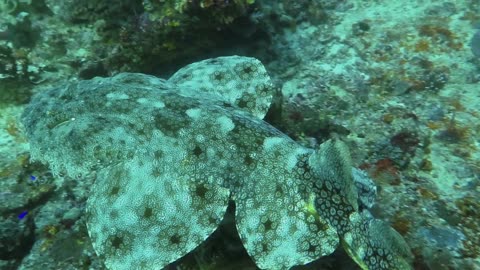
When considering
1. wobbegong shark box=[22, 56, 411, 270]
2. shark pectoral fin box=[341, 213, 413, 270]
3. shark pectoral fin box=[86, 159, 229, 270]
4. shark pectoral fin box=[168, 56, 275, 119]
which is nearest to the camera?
shark pectoral fin box=[341, 213, 413, 270]

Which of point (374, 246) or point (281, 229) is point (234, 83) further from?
Result: point (374, 246)

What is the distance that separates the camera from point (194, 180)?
4238 mm

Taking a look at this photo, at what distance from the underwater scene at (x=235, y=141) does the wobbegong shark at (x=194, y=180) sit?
15mm

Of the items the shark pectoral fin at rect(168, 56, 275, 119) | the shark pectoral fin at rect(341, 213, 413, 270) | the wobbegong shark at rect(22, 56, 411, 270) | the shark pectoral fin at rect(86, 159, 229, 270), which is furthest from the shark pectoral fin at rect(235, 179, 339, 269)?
the shark pectoral fin at rect(168, 56, 275, 119)

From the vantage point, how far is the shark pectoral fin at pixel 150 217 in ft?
13.2

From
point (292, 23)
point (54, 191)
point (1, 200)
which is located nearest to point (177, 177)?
point (54, 191)

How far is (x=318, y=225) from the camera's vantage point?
3912 millimetres

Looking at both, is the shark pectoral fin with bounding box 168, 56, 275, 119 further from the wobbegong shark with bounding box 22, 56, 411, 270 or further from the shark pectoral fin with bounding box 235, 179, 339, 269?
the shark pectoral fin with bounding box 235, 179, 339, 269

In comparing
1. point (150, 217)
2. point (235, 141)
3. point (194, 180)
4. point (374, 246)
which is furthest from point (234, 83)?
point (374, 246)

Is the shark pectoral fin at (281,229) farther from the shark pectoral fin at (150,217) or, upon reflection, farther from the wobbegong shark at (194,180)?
the shark pectoral fin at (150,217)

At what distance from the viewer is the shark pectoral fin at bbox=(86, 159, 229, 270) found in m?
4.02

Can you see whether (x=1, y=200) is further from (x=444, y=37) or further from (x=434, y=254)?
(x=444, y=37)

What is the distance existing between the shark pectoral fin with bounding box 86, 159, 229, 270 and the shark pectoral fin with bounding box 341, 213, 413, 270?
4.15 feet

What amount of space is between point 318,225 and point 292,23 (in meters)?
5.32
